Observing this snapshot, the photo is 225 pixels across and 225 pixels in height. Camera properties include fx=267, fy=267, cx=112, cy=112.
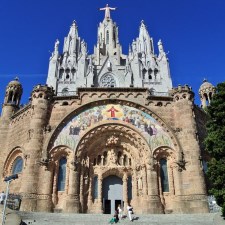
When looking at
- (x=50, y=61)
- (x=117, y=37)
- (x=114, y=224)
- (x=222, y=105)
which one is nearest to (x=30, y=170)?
(x=114, y=224)

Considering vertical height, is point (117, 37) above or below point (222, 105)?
above

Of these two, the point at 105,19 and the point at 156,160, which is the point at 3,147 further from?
the point at 105,19

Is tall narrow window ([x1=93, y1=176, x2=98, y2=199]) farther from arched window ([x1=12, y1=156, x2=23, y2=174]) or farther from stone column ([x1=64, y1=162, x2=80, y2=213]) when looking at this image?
arched window ([x1=12, y1=156, x2=23, y2=174])

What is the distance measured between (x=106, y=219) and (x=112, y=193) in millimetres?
6280

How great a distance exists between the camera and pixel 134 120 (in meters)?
25.2

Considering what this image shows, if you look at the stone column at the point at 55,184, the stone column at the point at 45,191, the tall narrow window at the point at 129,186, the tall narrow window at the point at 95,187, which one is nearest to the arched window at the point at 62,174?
the stone column at the point at 55,184

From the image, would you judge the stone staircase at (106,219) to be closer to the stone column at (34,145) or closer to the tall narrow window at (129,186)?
the stone column at (34,145)

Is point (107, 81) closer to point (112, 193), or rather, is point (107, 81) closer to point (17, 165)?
point (17, 165)

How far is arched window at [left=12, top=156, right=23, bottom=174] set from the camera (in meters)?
25.1

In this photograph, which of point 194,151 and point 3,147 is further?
point 3,147

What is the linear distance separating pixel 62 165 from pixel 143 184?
7.37 m

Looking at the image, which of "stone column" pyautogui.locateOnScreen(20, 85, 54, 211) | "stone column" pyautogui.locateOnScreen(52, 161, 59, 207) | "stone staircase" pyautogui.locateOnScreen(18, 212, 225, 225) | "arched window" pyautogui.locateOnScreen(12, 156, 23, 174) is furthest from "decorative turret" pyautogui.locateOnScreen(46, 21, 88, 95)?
"stone staircase" pyautogui.locateOnScreen(18, 212, 225, 225)

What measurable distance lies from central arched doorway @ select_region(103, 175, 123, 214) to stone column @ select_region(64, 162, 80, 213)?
308 centimetres

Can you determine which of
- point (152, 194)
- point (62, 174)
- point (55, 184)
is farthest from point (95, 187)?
point (152, 194)
